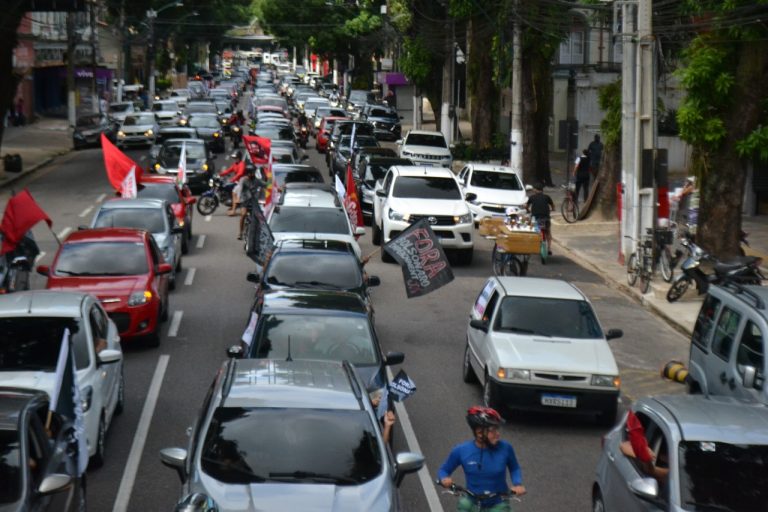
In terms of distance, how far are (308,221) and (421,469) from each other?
11.5 metres

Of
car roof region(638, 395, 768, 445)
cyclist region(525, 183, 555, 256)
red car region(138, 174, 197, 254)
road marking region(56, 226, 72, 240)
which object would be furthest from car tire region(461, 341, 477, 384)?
→ road marking region(56, 226, 72, 240)

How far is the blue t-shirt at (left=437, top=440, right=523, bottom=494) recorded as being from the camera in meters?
9.55

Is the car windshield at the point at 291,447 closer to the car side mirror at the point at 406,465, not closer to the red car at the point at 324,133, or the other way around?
the car side mirror at the point at 406,465

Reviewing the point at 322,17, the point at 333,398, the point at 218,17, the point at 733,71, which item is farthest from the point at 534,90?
the point at 218,17

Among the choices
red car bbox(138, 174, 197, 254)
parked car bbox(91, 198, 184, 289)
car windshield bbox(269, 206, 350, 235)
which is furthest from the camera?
red car bbox(138, 174, 197, 254)

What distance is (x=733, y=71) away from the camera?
2397 centimetres

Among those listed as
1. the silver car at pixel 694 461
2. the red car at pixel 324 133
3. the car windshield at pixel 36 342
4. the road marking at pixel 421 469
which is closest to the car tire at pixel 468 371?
the road marking at pixel 421 469

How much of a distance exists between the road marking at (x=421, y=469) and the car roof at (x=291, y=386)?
6.56 feet

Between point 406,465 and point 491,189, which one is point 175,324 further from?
point 491,189

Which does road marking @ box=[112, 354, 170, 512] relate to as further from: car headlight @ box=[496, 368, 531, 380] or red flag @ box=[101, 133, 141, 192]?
red flag @ box=[101, 133, 141, 192]

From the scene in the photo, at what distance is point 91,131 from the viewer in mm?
58938

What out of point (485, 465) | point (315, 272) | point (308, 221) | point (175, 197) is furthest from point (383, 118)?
point (485, 465)

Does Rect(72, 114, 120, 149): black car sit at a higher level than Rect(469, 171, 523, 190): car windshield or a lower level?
higher

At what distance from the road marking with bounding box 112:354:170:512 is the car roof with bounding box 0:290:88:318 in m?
1.57
